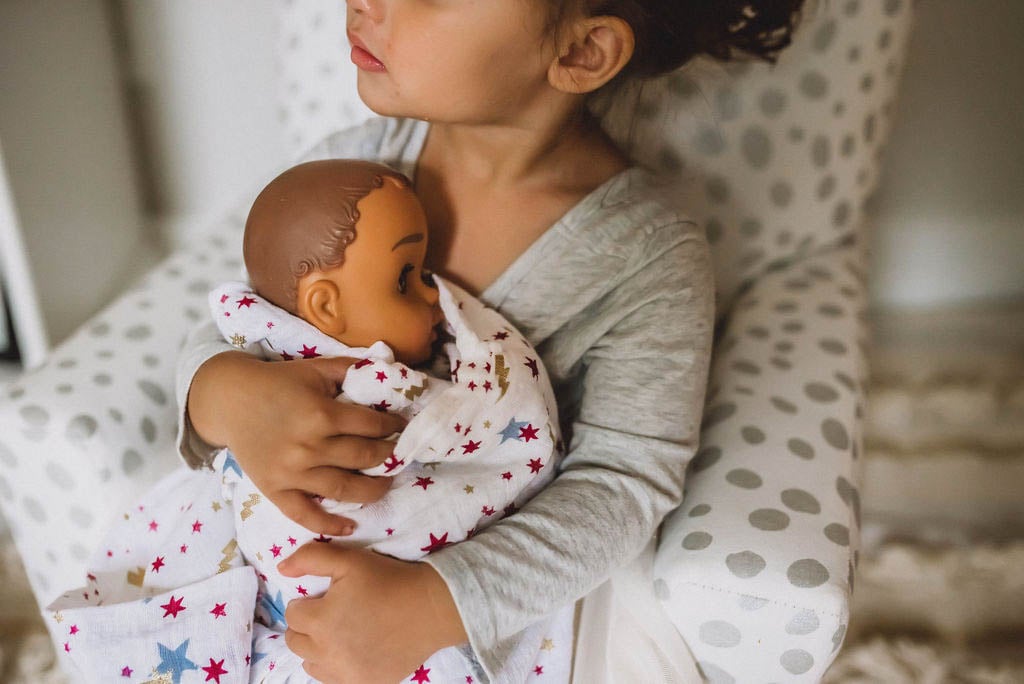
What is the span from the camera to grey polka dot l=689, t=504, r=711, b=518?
27.8 inches

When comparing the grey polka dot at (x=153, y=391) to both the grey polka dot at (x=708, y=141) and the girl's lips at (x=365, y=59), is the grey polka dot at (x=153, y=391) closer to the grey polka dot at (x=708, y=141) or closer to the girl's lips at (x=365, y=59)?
the girl's lips at (x=365, y=59)

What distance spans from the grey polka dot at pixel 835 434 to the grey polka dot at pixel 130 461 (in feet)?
2.06

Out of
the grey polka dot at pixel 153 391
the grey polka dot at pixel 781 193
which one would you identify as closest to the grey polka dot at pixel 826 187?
the grey polka dot at pixel 781 193

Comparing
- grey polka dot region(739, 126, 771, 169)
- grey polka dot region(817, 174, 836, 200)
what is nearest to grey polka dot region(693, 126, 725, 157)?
grey polka dot region(739, 126, 771, 169)

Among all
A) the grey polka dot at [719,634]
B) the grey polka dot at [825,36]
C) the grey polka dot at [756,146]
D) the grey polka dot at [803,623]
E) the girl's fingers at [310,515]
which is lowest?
the grey polka dot at [719,634]

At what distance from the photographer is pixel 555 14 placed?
648 millimetres

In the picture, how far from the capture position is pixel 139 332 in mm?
872

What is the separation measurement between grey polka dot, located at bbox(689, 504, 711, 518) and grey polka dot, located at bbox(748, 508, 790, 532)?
0.12ft

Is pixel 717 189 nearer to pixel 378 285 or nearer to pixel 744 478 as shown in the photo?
pixel 744 478

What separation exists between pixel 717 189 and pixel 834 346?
215 mm

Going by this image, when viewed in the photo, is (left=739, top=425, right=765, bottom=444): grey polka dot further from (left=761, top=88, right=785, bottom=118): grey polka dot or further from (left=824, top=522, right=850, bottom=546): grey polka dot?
(left=761, top=88, right=785, bottom=118): grey polka dot

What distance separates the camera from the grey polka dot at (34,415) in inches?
29.5

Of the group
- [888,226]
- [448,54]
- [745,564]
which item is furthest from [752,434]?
[888,226]

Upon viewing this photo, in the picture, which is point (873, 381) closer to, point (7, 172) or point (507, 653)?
point (507, 653)
